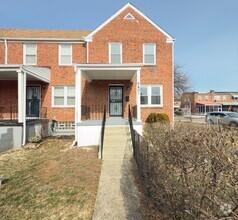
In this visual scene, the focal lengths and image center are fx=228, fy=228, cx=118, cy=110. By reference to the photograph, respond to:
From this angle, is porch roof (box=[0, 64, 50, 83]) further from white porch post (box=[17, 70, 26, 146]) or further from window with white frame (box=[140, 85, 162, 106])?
window with white frame (box=[140, 85, 162, 106])

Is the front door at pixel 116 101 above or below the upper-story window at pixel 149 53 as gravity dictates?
below

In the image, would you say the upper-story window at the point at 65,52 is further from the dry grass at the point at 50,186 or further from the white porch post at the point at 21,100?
the dry grass at the point at 50,186

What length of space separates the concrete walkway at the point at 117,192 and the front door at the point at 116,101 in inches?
336

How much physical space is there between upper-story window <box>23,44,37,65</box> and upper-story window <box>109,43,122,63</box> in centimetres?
612

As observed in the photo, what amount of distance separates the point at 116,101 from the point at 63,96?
4.28 meters

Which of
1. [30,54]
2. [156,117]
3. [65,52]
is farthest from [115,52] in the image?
[30,54]

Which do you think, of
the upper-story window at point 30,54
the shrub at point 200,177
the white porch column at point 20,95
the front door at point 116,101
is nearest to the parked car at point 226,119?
the front door at point 116,101

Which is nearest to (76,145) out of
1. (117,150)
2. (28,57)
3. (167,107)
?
(117,150)

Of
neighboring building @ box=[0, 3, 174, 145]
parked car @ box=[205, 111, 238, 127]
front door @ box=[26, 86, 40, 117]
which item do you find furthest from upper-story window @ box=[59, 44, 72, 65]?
parked car @ box=[205, 111, 238, 127]

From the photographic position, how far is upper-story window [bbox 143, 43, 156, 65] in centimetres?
1783

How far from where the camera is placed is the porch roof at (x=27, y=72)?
41.3 feet

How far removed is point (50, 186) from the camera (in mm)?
6246

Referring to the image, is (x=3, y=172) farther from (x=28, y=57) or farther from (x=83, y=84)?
(x=28, y=57)

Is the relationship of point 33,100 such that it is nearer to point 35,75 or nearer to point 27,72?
point 35,75
